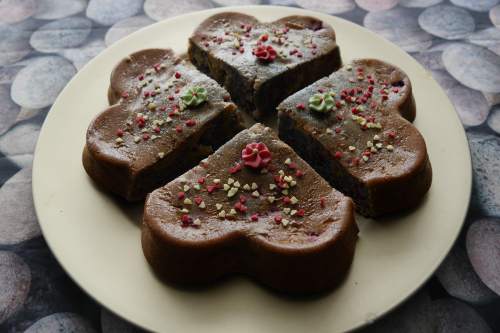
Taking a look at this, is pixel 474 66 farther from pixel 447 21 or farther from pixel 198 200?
pixel 198 200

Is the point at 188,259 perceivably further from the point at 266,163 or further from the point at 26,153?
the point at 26,153

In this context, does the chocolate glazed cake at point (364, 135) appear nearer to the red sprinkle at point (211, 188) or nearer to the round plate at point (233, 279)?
the round plate at point (233, 279)

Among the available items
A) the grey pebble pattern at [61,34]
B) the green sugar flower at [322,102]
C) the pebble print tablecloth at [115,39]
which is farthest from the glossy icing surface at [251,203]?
the grey pebble pattern at [61,34]

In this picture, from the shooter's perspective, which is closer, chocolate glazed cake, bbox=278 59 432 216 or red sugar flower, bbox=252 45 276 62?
Answer: chocolate glazed cake, bbox=278 59 432 216

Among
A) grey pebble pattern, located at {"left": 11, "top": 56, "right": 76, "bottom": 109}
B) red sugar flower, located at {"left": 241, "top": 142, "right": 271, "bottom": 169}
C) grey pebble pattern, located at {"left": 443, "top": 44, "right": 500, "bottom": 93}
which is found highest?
red sugar flower, located at {"left": 241, "top": 142, "right": 271, "bottom": 169}

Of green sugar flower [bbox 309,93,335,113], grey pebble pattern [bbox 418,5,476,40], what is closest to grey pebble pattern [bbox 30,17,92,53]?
green sugar flower [bbox 309,93,335,113]

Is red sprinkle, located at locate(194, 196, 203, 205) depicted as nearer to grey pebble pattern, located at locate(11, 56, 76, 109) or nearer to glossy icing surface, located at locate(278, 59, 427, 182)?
glossy icing surface, located at locate(278, 59, 427, 182)
